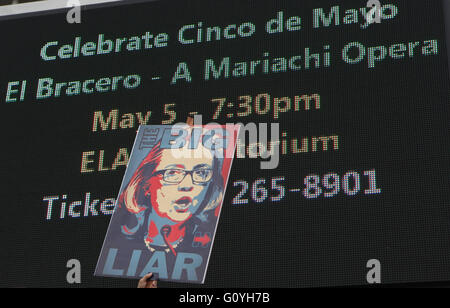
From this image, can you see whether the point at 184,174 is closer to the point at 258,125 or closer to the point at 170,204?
the point at 170,204

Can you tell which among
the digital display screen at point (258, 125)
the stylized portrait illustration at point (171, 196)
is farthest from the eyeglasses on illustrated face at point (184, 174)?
the digital display screen at point (258, 125)

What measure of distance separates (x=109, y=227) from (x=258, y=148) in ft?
4.39

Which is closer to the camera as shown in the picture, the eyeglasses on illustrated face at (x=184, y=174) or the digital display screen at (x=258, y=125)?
the digital display screen at (x=258, y=125)

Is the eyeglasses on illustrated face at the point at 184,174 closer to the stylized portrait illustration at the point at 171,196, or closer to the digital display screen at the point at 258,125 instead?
the stylized portrait illustration at the point at 171,196

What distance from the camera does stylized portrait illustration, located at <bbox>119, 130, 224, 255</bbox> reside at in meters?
6.52

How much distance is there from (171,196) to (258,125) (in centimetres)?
90

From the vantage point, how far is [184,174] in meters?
6.78

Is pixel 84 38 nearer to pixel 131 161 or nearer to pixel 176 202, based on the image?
pixel 131 161

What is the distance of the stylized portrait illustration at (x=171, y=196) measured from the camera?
21.4 feet

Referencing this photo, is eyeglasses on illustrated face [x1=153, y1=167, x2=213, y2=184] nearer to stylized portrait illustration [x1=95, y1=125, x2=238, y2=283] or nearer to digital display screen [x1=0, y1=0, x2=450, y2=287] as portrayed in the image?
stylized portrait illustration [x1=95, y1=125, x2=238, y2=283]

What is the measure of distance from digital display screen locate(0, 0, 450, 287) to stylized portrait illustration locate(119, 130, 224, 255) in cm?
15

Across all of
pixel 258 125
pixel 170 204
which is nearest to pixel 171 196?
pixel 170 204
